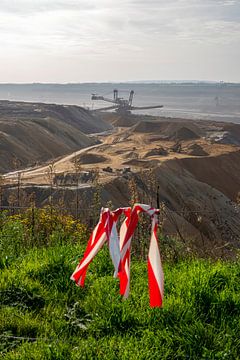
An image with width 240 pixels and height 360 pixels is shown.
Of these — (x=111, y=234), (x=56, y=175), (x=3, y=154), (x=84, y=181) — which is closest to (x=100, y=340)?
(x=111, y=234)

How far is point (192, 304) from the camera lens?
4.82 meters

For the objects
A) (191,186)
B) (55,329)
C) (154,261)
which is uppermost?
(154,261)

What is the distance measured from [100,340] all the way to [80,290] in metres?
1.12

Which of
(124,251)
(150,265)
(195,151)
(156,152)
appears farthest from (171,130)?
(150,265)

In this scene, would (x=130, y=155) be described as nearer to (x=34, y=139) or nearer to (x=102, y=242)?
(x=34, y=139)

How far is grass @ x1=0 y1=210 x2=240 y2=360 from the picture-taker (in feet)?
13.8

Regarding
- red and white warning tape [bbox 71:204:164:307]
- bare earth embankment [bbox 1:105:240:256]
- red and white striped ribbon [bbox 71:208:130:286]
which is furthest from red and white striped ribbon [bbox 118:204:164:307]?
bare earth embankment [bbox 1:105:240:256]

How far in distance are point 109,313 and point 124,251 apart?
27.2 inches

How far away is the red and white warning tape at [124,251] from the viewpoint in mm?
4832

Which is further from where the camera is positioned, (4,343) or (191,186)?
(191,186)

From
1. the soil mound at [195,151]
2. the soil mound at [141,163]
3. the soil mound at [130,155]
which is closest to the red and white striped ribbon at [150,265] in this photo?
the soil mound at [141,163]

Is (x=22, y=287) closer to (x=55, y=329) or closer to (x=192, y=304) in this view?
(x=55, y=329)

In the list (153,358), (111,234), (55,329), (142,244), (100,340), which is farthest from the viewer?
(142,244)

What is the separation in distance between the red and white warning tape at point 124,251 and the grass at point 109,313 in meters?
0.20
